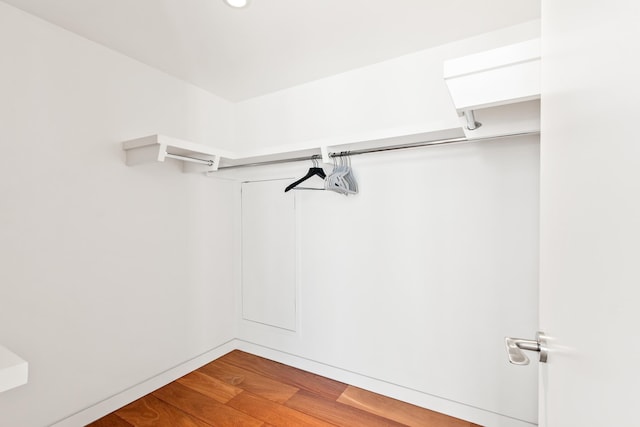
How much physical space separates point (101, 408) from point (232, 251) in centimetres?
135

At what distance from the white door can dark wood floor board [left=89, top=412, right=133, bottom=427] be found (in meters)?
2.22

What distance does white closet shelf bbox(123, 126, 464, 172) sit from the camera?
5.13 ft

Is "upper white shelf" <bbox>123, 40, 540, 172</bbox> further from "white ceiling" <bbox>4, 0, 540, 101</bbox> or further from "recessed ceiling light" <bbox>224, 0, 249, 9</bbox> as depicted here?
"recessed ceiling light" <bbox>224, 0, 249, 9</bbox>

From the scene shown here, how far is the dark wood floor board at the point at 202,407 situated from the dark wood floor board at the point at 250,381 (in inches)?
8.3

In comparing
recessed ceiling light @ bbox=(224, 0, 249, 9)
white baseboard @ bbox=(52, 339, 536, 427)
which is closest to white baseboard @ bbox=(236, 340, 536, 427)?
white baseboard @ bbox=(52, 339, 536, 427)

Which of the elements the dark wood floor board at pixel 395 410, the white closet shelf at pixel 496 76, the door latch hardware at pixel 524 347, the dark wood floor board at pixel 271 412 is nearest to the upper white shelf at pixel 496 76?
the white closet shelf at pixel 496 76

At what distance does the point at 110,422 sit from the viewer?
1731 millimetres

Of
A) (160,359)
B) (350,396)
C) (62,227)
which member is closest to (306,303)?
(350,396)

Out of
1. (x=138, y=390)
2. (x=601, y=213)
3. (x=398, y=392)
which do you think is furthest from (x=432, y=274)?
(x=138, y=390)

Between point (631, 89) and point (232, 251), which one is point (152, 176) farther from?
point (631, 89)

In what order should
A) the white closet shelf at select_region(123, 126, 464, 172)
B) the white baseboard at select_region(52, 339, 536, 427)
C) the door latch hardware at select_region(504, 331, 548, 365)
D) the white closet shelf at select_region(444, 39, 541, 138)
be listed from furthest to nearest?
the white baseboard at select_region(52, 339, 536, 427) → the white closet shelf at select_region(123, 126, 464, 172) → the white closet shelf at select_region(444, 39, 541, 138) → the door latch hardware at select_region(504, 331, 548, 365)

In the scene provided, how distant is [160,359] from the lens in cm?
211

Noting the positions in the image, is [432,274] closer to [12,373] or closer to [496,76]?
[496,76]

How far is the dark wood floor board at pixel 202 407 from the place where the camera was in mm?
1738
